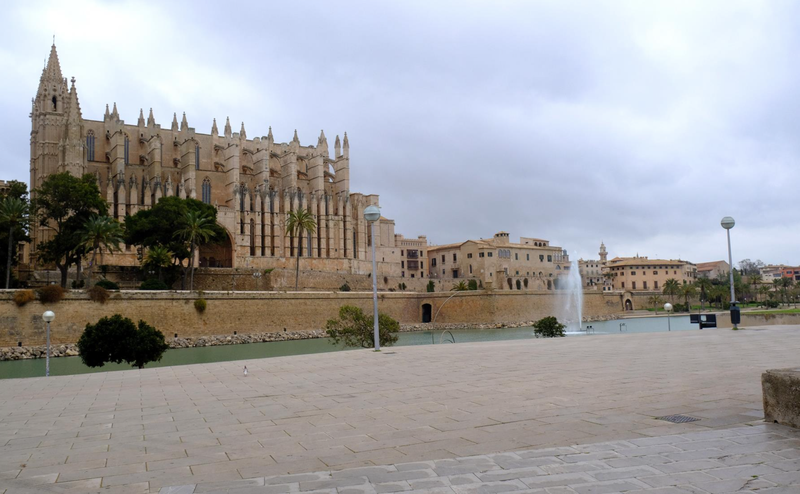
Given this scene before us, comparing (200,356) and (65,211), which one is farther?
(65,211)

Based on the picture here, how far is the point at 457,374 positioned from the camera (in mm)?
9406

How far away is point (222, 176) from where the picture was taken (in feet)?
199

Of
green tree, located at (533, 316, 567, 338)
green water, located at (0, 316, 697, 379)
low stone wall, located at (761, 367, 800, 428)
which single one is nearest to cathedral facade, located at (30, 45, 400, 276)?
green water, located at (0, 316, 697, 379)

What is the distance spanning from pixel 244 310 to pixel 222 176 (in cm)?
2384

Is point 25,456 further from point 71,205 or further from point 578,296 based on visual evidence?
point 578,296

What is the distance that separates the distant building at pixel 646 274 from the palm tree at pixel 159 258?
69.0m

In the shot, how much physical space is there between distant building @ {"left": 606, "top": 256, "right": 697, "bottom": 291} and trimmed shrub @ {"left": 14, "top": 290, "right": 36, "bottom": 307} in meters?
78.9

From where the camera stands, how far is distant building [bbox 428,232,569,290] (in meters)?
73.8

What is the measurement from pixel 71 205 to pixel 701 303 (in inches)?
2692

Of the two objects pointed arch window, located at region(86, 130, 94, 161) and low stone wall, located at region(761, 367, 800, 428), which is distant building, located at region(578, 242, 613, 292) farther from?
low stone wall, located at region(761, 367, 800, 428)

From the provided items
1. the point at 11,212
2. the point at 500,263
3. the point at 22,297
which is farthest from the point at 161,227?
the point at 500,263

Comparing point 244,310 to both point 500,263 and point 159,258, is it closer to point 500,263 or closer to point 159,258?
point 159,258

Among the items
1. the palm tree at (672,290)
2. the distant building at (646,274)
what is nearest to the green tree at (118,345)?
the palm tree at (672,290)

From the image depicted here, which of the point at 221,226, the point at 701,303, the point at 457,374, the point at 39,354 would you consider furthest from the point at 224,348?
the point at 701,303
